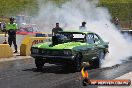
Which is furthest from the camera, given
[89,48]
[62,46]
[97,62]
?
[97,62]

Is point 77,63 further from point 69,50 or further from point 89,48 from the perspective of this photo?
point 89,48

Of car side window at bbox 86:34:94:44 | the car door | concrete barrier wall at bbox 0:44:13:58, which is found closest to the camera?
the car door

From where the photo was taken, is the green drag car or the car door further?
the car door

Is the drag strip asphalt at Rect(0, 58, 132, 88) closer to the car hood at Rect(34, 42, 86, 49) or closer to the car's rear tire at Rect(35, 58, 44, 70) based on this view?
the car's rear tire at Rect(35, 58, 44, 70)

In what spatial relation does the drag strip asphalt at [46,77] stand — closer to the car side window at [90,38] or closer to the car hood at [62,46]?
the car hood at [62,46]

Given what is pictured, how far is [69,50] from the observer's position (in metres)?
13.0

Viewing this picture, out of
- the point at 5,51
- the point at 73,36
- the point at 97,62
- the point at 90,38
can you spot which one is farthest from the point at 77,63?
the point at 5,51

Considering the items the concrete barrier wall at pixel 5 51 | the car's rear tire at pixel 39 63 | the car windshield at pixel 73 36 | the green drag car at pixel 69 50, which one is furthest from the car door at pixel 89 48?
the concrete barrier wall at pixel 5 51

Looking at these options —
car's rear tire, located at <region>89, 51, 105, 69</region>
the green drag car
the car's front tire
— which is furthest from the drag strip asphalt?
car's rear tire, located at <region>89, 51, 105, 69</region>

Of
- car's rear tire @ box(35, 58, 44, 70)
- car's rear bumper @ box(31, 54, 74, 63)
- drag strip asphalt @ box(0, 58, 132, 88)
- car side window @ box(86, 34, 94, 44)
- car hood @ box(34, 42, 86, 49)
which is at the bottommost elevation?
drag strip asphalt @ box(0, 58, 132, 88)

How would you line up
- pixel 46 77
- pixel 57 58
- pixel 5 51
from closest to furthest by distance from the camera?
1. pixel 46 77
2. pixel 57 58
3. pixel 5 51

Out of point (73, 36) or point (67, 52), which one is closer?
point (67, 52)

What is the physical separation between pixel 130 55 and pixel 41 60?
9.33 meters

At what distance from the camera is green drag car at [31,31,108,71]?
13164mm
